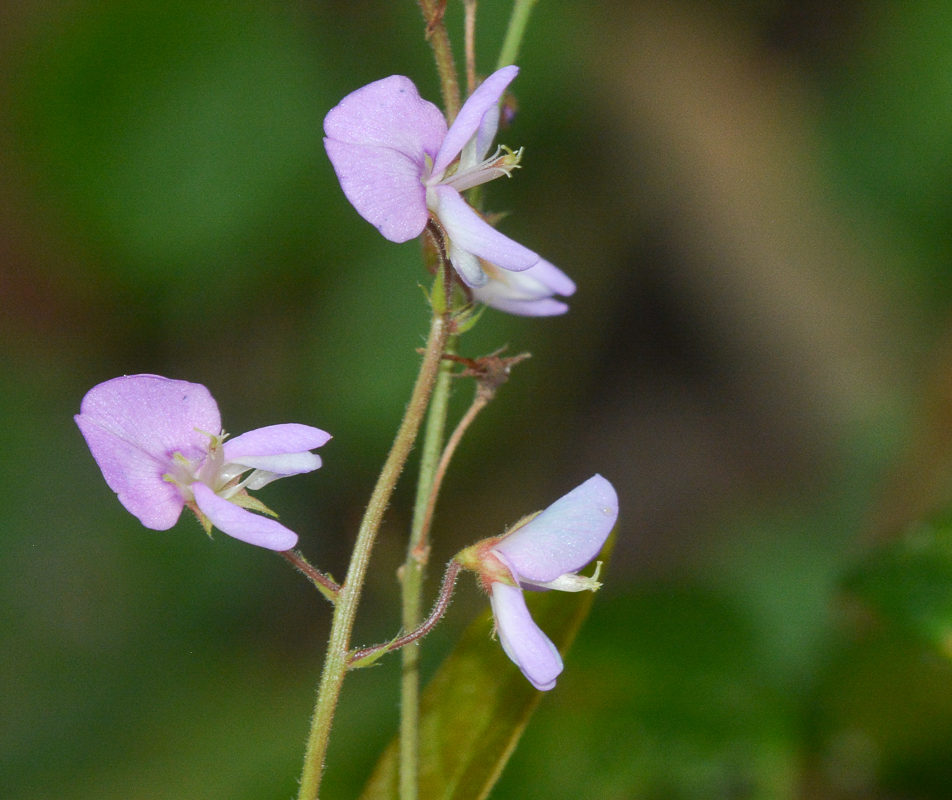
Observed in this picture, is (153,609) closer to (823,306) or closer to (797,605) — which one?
(797,605)

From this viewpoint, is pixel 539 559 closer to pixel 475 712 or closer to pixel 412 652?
pixel 412 652

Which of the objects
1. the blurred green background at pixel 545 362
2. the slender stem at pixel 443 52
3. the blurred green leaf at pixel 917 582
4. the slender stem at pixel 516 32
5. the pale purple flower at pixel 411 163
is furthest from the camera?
the blurred green background at pixel 545 362

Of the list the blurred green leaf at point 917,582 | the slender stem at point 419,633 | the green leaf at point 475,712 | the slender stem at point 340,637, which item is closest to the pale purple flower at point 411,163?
the slender stem at point 340,637

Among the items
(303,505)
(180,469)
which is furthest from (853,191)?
(180,469)

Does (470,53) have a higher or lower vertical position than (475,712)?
higher

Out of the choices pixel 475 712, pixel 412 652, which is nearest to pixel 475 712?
pixel 475 712

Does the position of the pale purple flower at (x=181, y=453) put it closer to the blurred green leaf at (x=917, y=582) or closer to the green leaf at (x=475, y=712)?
the green leaf at (x=475, y=712)

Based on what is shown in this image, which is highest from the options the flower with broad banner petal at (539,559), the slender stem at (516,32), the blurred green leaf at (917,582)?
the slender stem at (516,32)
